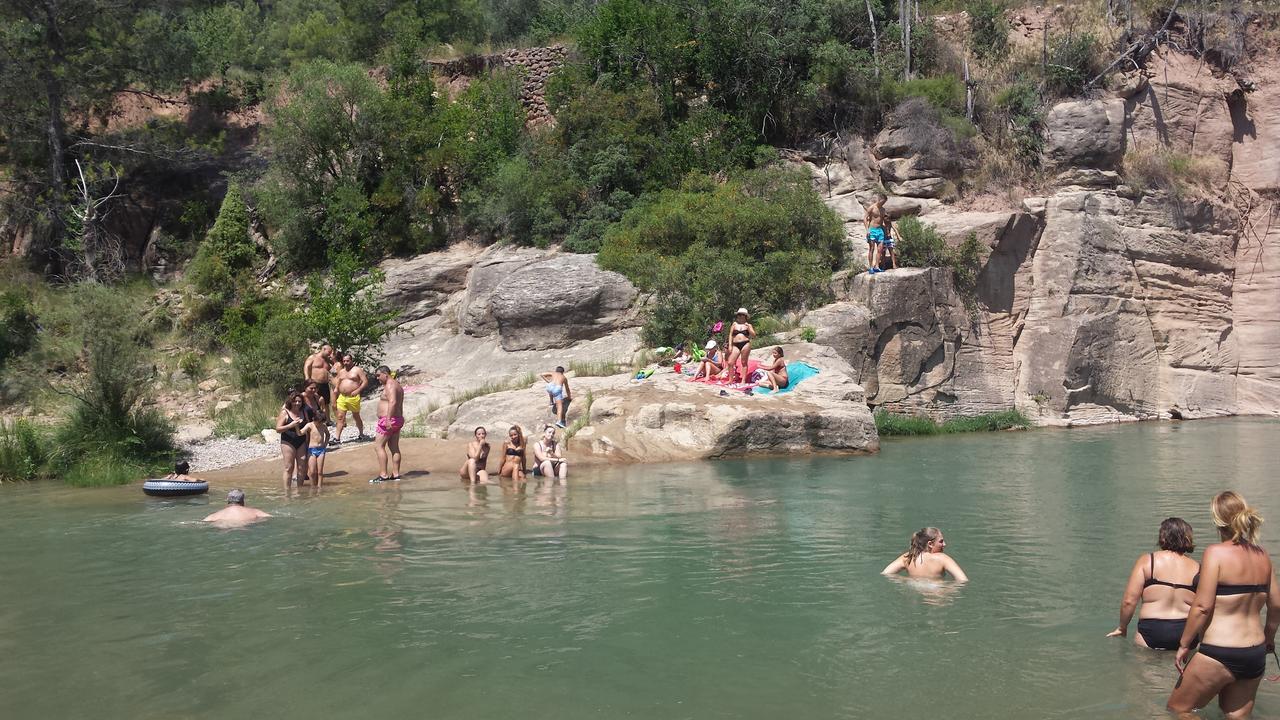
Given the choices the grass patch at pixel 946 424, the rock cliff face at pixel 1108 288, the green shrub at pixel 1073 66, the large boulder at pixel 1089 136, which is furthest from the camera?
the green shrub at pixel 1073 66

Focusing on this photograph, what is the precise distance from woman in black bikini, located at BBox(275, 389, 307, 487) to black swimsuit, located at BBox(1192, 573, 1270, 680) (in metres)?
11.7

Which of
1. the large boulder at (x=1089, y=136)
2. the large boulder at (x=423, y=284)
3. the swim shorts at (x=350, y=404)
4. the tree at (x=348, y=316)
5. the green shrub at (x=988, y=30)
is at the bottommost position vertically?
the swim shorts at (x=350, y=404)

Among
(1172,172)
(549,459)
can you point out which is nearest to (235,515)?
(549,459)

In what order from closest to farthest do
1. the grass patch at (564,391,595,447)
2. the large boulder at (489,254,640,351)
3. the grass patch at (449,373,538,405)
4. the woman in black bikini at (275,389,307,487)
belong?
the woman in black bikini at (275,389,307,487) < the grass patch at (564,391,595,447) < the grass patch at (449,373,538,405) < the large boulder at (489,254,640,351)

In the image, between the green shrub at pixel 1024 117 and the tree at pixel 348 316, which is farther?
the green shrub at pixel 1024 117

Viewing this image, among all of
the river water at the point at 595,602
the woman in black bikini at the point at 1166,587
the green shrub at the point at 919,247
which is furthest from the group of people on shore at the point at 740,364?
the woman in black bikini at the point at 1166,587

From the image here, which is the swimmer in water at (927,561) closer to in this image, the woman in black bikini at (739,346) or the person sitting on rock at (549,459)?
the person sitting on rock at (549,459)

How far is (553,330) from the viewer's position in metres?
22.3

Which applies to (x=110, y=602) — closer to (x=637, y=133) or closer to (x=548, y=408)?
(x=548, y=408)

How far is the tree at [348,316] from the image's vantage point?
69.6 feet

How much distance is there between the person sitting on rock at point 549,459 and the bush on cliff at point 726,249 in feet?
20.2

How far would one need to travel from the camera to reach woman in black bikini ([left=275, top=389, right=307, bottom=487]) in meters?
14.0

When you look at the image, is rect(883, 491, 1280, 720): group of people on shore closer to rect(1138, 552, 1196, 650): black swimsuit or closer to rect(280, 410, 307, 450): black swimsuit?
A: rect(1138, 552, 1196, 650): black swimsuit

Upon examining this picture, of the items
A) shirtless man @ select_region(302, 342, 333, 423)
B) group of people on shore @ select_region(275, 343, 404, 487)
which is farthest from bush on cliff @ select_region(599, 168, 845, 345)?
group of people on shore @ select_region(275, 343, 404, 487)
